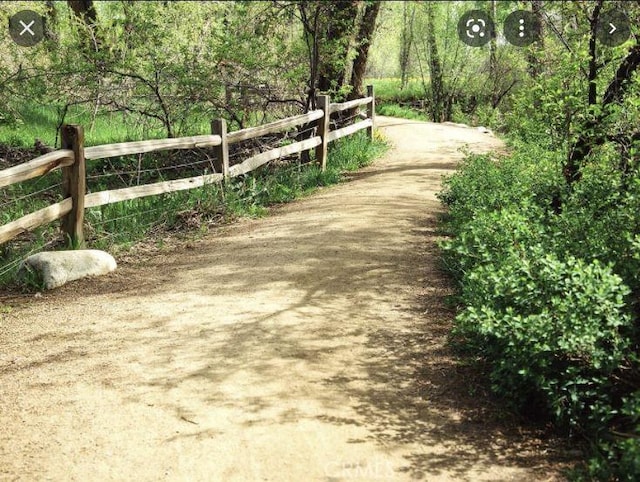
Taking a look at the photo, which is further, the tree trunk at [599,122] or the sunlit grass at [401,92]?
the sunlit grass at [401,92]

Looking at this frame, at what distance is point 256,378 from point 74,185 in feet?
12.7

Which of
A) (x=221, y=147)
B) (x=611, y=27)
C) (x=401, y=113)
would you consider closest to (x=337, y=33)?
(x=221, y=147)

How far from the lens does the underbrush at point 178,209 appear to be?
7.97 m

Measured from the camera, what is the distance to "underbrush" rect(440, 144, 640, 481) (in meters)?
3.81

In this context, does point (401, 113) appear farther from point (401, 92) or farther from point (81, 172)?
point (81, 172)

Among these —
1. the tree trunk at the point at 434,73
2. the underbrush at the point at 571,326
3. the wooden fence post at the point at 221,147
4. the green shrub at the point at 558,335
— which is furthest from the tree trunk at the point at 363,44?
the green shrub at the point at 558,335

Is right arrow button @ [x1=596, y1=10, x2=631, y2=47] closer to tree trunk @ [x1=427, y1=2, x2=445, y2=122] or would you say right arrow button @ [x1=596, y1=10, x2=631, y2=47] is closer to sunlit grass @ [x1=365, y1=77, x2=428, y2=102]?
tree trunk @ [x1=427, y1=2, x2=445, y2=122]

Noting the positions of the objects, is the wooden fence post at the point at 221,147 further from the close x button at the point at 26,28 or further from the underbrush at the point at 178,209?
the close x button at the point at 26,28

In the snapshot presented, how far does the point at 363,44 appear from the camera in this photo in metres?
16.0

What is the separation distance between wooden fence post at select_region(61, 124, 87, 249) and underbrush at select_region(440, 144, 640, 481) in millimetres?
4066

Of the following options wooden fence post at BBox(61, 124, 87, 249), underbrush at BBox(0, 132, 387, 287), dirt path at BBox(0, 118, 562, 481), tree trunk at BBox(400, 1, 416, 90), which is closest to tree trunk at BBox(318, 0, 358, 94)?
underbrush at BBox(0, 132, 387, 287)

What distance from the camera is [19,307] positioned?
20.8 feet

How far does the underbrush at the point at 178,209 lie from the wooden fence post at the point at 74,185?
0.21 m

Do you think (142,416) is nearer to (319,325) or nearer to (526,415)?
(319,325)
